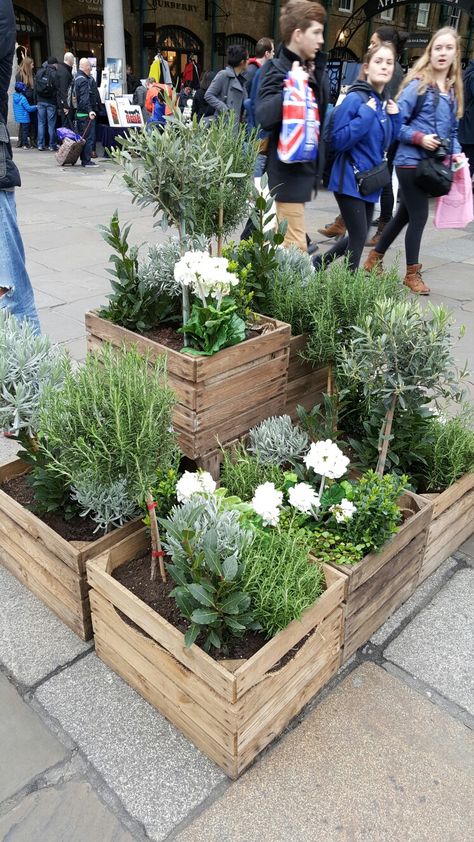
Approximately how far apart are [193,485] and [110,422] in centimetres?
35

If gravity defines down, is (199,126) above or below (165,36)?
below

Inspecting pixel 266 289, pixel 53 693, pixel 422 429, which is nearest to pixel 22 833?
pixel 53 693

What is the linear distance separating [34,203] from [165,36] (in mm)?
19428

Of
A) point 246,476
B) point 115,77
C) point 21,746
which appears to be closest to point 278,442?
point 246,476

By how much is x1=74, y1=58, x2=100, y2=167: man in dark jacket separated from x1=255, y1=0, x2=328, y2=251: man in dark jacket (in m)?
10.1

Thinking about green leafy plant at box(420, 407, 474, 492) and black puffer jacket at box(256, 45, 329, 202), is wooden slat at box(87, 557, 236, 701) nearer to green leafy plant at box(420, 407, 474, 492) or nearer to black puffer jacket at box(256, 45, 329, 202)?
green leafy plant at box(420, 407, 474, 492)

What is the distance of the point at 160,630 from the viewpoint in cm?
188

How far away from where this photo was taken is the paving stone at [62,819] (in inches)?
68.4

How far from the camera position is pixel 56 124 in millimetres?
15328

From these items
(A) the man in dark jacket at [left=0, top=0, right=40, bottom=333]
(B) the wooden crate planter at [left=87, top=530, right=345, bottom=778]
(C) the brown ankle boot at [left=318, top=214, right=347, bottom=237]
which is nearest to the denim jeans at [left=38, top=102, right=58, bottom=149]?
(C) the brown ankle boot at [left=318, top=214, right=347, bottom=237]

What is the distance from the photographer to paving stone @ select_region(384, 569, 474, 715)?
2.21 meters

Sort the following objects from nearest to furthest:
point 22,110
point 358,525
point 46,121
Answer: point 358,525
point 22,110
point 46,121

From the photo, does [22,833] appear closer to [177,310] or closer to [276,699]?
[276,699]

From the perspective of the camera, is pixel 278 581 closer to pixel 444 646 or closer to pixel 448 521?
pixel 444 646
